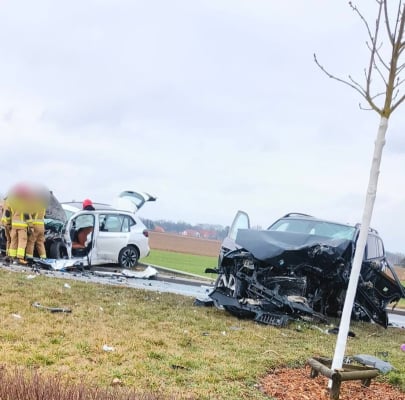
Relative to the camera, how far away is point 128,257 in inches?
515

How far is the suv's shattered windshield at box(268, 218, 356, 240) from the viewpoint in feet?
28.9

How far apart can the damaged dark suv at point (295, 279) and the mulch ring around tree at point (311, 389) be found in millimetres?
2799

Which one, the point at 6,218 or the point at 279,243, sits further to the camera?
the point at 6,218

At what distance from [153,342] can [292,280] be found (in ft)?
11.3

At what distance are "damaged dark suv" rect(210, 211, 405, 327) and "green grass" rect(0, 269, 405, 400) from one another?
32 centimetres

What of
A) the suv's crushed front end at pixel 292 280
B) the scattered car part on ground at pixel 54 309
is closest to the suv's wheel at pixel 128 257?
the suv's crushed front end at pixel 292 280

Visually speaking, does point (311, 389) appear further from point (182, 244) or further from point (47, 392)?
point (182, 244)

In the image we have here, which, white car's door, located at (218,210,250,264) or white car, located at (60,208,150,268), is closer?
white car's door, located at (218,210,250,264)

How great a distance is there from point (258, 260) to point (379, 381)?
136 inches

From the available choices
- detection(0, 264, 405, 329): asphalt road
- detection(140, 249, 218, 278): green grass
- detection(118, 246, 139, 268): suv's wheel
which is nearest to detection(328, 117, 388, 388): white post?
detection(0, 264, 405, 329): asphalt road

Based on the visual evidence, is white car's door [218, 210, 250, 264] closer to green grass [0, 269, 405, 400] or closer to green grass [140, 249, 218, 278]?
green grass [0, 269, 405, 400]

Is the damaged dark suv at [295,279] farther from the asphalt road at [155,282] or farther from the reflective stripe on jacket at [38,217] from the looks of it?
the reflective stripe on jacket at [38,217]

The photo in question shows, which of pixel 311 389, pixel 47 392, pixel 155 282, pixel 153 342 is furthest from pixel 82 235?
pixel 47 392

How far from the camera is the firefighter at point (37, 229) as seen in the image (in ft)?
36.1
